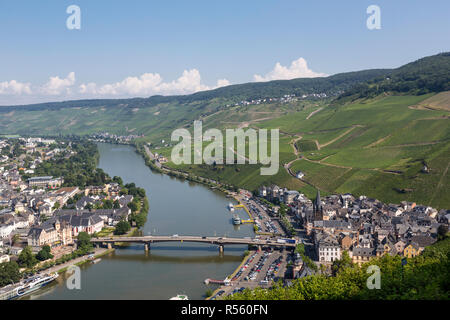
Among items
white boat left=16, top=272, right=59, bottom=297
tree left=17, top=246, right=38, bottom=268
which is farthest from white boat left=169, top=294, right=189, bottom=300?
tree left=17, top=246, right=38, bottom=268

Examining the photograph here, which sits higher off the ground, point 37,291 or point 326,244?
point 326,244

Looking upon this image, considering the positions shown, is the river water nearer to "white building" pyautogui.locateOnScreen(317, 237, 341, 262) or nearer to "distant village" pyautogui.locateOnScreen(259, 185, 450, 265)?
"white building" pyautogui.locateOnScreen(317, 237, 341, 262)

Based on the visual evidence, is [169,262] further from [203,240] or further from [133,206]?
[133,206]

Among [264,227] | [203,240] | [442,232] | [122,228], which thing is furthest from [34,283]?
[442,232]

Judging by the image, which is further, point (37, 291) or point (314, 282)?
point (37, 291)
